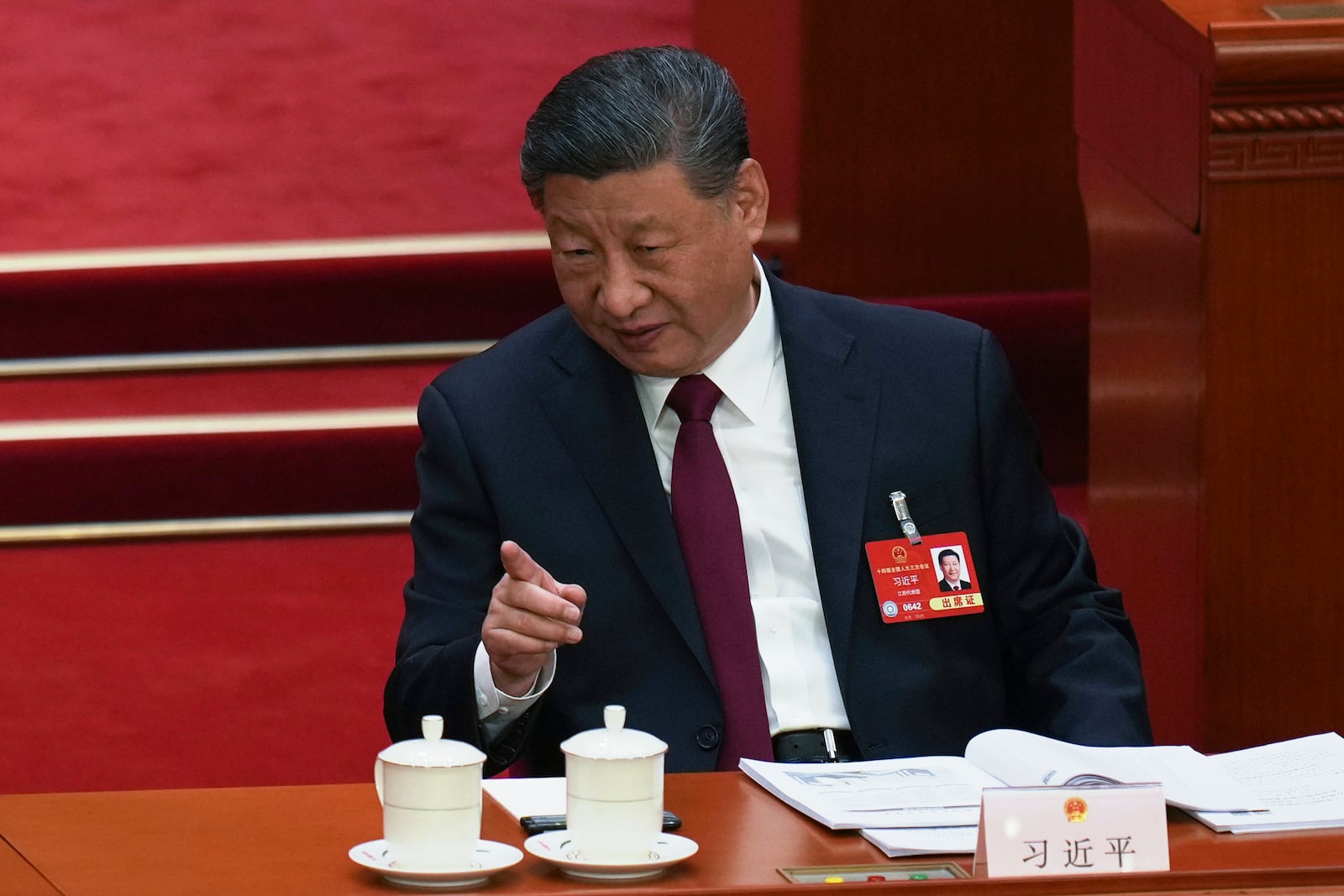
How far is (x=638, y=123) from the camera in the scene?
1.69m

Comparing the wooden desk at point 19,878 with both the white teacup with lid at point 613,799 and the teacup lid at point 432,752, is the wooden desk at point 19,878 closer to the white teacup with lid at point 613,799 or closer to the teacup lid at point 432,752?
the teacup lid at point 432,752

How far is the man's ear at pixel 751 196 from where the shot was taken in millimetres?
1783

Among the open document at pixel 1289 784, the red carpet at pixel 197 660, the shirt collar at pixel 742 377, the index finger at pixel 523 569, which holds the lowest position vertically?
the red carpet at pixel 197 660

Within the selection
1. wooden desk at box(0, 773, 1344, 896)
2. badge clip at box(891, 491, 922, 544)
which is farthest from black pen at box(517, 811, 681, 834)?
badge clip at box(891, 491, 922, 544)

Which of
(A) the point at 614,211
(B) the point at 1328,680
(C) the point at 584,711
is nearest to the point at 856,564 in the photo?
(C) the point at 584,711

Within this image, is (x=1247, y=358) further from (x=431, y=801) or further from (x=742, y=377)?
(x=431, y=801)

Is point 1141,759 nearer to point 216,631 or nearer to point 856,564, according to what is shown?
point 856,564

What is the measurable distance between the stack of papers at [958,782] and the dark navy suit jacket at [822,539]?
0.71 ft

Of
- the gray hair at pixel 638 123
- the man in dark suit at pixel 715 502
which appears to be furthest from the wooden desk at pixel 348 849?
the gray hair at pixel 638 123

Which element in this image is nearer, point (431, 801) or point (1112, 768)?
point (431, 801)

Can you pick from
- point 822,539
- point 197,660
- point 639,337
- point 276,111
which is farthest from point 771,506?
point 276,111

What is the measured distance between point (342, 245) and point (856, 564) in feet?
6.25

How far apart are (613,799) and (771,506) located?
0.64 meters

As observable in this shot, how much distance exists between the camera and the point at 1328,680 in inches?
79.8
